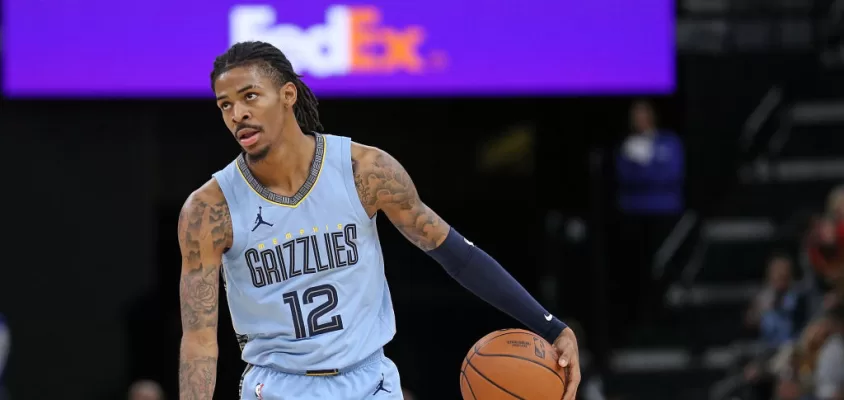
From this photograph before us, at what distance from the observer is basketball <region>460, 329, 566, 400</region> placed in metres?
4.42

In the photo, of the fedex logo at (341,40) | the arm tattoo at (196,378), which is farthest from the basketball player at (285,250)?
the fedex logo at (341,40)

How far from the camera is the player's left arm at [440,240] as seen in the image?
14.4 ft

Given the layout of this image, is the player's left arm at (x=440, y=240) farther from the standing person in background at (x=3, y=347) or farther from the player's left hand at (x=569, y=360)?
the standing person in background at (x=3, y=347)

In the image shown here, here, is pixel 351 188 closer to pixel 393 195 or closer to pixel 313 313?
pixel 393 195

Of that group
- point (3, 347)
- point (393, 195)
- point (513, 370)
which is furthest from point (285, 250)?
point (3, 347)

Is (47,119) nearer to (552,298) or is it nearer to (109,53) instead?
(109,53)

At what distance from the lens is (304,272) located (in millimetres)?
4262

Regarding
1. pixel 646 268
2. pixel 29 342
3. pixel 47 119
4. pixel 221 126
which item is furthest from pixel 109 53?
pixel 646 268

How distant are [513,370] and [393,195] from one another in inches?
28.0

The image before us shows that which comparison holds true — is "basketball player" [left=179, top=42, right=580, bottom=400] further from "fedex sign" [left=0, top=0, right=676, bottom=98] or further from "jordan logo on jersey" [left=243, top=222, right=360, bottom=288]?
"fedex sign" [left=0, top=0, right=676, bottom=98]

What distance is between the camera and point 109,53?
10281 millimetres

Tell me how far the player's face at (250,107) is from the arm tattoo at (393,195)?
316 mm

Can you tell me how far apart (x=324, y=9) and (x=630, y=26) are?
2497mm

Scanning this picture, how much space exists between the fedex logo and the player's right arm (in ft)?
19.7
